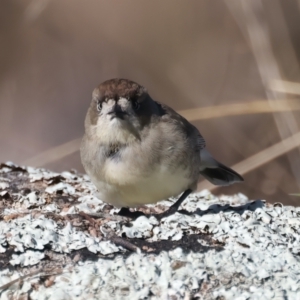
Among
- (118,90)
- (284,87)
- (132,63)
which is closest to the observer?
(118,90)

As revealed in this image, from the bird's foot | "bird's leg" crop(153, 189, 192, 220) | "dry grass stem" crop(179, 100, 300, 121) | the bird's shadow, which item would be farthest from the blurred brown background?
the bird's foot

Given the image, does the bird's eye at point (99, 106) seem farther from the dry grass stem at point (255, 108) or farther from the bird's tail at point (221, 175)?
the dry grass stem at point (255, 108)

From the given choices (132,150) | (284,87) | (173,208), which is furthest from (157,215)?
(284,87)

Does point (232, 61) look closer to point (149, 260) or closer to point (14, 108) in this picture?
point (14, 108)

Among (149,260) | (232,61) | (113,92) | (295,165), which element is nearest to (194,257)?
(149,260)

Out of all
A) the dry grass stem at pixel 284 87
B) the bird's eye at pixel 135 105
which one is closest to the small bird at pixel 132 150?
the bird's eye at pixel 135 105

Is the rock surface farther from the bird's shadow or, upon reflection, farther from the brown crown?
the brown crown

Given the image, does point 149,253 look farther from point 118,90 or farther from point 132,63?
point 132,63
